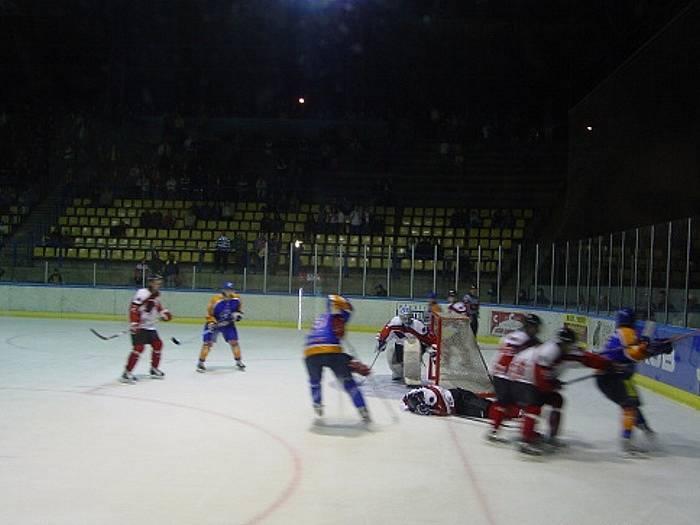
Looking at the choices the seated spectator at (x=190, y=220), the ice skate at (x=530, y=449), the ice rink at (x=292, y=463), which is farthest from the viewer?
the seated spectator at (x=190, y=220)

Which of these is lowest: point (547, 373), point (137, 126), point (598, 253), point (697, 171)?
point (547, 373)

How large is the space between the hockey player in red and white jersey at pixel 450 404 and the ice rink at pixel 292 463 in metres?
0.19

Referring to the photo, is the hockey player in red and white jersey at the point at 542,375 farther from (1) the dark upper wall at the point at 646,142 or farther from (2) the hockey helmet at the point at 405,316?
(1) the dark upper wall at the point at 646,142

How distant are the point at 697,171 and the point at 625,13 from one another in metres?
5.22

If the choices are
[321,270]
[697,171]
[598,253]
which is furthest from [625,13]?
[321,270]

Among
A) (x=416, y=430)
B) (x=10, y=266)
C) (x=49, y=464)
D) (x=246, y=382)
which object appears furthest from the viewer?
(x=10, y=266)

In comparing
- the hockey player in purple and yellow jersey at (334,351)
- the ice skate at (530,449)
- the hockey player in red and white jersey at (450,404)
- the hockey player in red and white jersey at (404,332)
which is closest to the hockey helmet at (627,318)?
the ice skate at (530,449)

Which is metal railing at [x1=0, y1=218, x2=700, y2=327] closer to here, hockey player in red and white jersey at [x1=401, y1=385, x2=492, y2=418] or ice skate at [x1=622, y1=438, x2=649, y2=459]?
hockey player in red and white jersey at [x1=401, y1=385, x2=492, y2=418]

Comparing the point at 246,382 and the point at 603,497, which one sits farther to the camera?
the point at 246,382

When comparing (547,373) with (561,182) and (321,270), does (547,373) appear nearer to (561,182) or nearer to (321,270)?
(321,270)

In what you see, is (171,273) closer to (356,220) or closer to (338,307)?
(356,220)

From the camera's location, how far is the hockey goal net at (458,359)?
944 centimetres

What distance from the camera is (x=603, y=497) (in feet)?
18.4

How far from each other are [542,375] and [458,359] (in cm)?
276
